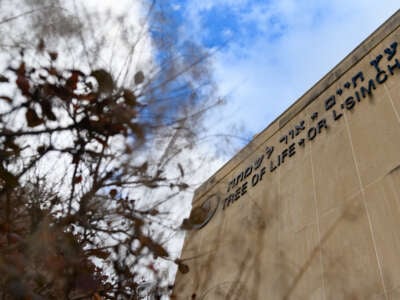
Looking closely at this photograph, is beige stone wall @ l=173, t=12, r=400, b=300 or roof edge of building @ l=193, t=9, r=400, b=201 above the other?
roof edge of building @ l=193, t=9, r=400, b=201

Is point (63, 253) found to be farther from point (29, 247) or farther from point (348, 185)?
point (348, 185)

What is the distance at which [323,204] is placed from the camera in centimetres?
571

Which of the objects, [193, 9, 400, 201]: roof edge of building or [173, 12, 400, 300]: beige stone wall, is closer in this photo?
[173, 12, 400, 300]: beige stone wall

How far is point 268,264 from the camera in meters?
6.07

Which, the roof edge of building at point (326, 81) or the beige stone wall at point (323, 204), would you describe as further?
the roof edge of building at point (326, 81)

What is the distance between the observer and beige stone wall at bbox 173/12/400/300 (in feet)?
14.9

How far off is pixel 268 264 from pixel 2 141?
204 inches

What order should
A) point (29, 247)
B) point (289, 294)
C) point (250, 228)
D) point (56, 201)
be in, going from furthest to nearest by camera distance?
Answer: point (250, 228)
point (289, 294)
point (56, 201)
point (29, 247)

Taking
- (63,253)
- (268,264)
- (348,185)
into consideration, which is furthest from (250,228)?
(63,253)

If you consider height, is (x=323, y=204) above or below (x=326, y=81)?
below

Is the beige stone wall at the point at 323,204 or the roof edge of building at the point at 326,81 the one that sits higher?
the roof edge of building at the point at 326,81

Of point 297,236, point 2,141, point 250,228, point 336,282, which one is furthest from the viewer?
point 250,228

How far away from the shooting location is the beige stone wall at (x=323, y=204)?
4.55m

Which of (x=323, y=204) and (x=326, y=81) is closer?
(x=323, y=204)
